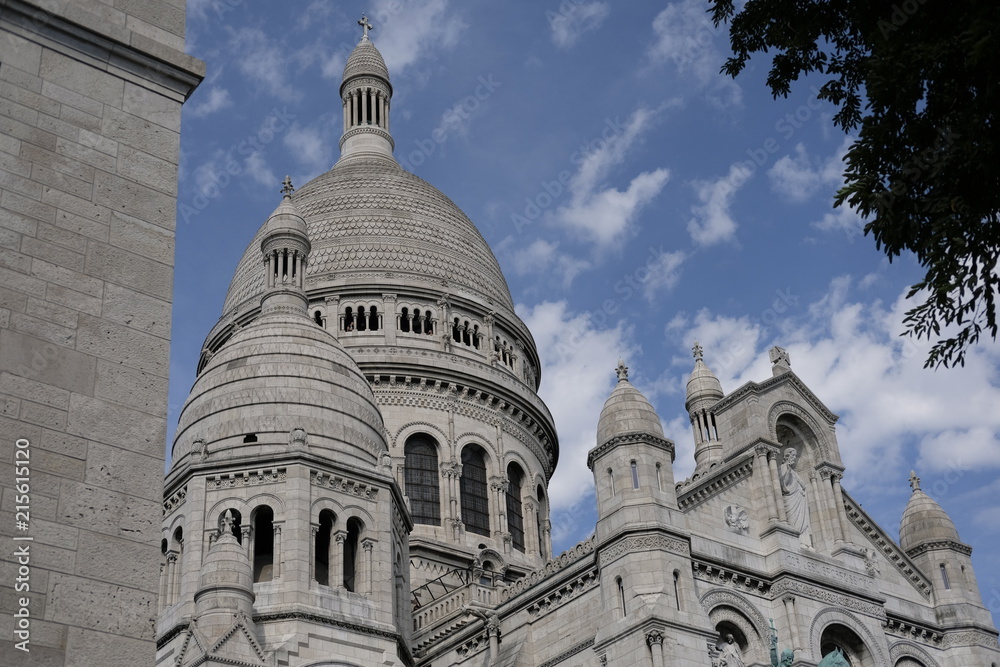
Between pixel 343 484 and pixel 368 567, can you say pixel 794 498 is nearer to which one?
pixel 368 567

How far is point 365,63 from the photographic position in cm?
6400

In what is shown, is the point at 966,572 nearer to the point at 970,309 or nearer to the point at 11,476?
the point at 970,309

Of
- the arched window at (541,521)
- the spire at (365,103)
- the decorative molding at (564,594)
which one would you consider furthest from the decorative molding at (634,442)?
the spire at (365,103)

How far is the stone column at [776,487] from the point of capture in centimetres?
3384

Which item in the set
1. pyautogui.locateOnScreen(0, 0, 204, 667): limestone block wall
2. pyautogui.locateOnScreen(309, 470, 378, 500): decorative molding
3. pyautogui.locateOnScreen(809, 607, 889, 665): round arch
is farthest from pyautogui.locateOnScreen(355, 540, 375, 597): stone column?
pyautogui.locateOnScreen(0, 0, 204, 667): limestone block wall

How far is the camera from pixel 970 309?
12.2 m

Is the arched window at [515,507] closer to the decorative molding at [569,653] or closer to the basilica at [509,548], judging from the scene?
the basilica at [509,548]

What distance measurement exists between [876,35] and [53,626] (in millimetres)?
9335

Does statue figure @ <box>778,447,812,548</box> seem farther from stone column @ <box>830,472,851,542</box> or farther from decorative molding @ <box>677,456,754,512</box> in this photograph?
decorative molding @ <box>677,456,754,512</box>

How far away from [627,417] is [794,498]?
620cm

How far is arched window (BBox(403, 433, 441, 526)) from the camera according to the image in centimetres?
4659

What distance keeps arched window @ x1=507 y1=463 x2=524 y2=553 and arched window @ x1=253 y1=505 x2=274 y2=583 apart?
15.2m

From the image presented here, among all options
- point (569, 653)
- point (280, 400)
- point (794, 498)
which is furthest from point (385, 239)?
point (569, 653)

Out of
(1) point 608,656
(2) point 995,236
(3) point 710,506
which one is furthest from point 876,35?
(3) point 710,506
